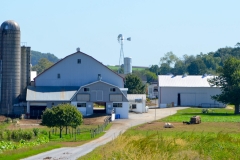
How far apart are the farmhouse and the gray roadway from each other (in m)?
3.69

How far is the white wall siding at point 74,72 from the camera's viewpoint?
3351 inches

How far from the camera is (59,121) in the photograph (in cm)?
5334

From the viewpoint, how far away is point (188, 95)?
4114 inches

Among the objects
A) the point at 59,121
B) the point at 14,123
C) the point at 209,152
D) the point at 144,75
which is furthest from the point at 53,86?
the point at 144,75

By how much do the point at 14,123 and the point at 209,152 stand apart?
38885mm

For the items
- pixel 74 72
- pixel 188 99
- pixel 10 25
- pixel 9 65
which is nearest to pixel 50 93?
pixel 74 72

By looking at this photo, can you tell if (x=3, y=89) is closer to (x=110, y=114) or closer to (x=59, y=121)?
(x=110, y=114)

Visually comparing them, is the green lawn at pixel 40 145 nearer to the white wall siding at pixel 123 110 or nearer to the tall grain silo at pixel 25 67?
the white wall siding at pixel 123 110

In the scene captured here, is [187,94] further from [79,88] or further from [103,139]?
[103,139]

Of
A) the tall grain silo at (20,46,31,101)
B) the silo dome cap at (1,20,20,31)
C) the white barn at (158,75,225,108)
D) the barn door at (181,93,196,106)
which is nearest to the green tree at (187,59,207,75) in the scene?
the white barn at (158,75,225,108)

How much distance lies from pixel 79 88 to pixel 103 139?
32.9m

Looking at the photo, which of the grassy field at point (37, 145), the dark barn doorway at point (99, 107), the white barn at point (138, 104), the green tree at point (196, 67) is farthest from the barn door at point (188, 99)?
the green tree at point (196, 67)

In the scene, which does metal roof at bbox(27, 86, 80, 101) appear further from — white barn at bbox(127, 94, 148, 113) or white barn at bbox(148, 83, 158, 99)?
white barn at bbox(148, 83, 158, 99)

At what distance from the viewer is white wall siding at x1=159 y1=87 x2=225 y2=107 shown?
103750 mm
